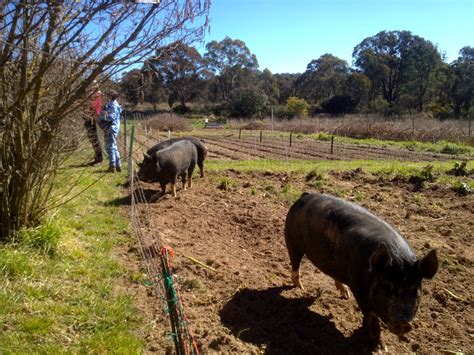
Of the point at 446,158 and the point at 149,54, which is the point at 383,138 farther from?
the point at 149,54

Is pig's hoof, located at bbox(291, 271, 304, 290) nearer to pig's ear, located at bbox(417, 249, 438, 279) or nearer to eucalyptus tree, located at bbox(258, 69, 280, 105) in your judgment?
pig's ear, located at bbox(417, 249, 438, 279)

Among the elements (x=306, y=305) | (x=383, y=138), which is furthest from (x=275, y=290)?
(x=383, y=138)

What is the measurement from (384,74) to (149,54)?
60612 mm

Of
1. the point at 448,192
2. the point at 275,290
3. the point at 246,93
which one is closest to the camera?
the point at 275,290

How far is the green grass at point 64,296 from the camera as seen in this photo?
3.22 m

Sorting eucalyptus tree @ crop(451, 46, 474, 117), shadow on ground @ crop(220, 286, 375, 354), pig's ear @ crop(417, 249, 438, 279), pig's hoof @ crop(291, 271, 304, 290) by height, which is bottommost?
shadow on ground @ crop(220, 286, 375, 354)

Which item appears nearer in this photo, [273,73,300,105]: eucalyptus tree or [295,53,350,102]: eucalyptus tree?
[295,53,350,102]: eucalyptus tree

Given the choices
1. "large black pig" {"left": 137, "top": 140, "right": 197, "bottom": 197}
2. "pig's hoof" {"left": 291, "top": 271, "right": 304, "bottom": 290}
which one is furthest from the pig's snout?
"large black pig" {"left": 137, "top": 140, "right": 197, "bottom": 197}

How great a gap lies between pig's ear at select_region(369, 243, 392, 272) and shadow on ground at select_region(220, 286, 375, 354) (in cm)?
87

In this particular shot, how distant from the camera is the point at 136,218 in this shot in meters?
6.55

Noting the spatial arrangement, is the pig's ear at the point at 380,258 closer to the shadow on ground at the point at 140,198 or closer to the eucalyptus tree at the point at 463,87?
the shadow on ground at the point at 140,198

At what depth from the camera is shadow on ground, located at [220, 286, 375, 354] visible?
11.3ft

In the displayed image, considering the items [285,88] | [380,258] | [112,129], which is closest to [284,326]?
[380,258]

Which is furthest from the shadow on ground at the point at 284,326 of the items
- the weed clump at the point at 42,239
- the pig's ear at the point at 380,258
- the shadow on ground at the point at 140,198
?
the shadow on ground at the point at 140,198
